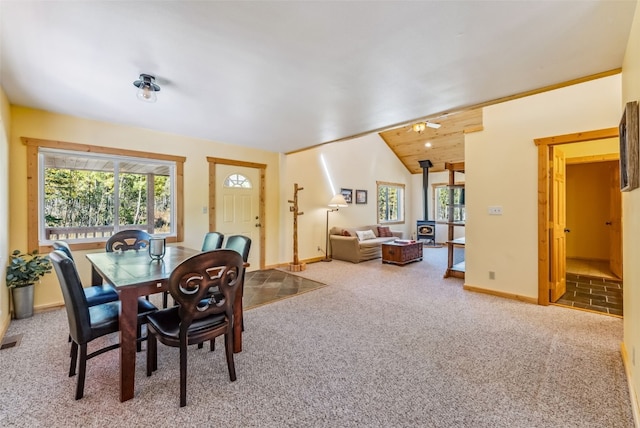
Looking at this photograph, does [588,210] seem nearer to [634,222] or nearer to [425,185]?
[425,185]

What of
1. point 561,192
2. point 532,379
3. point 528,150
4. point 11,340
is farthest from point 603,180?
point 11,340

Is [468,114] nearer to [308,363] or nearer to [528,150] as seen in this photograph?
[528,150]

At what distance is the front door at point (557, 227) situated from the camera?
356 cm

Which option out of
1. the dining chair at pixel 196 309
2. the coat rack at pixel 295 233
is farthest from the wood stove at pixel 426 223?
the dining chair at pixel 196 309

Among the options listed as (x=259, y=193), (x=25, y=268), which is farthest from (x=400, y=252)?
(x=25, y=268)

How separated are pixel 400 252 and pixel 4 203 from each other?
230 inches

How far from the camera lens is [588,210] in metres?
6.26

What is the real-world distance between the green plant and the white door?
2.23 meters

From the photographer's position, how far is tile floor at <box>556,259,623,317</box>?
3453mm

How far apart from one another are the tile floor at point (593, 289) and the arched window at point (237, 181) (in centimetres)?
497

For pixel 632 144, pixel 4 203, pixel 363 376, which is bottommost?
pixel 363 376

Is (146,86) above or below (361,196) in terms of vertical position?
above

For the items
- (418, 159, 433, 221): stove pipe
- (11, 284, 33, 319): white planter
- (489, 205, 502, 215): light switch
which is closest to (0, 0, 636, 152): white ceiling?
(489, 205, 502, 215): light switch

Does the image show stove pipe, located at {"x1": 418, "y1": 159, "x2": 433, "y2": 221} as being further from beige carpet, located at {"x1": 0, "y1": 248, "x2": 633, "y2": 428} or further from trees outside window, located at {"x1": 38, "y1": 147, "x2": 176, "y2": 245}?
trees outside window, located at {"x1": 38, "y1": 147, "x2": 176, "y2": 245}
